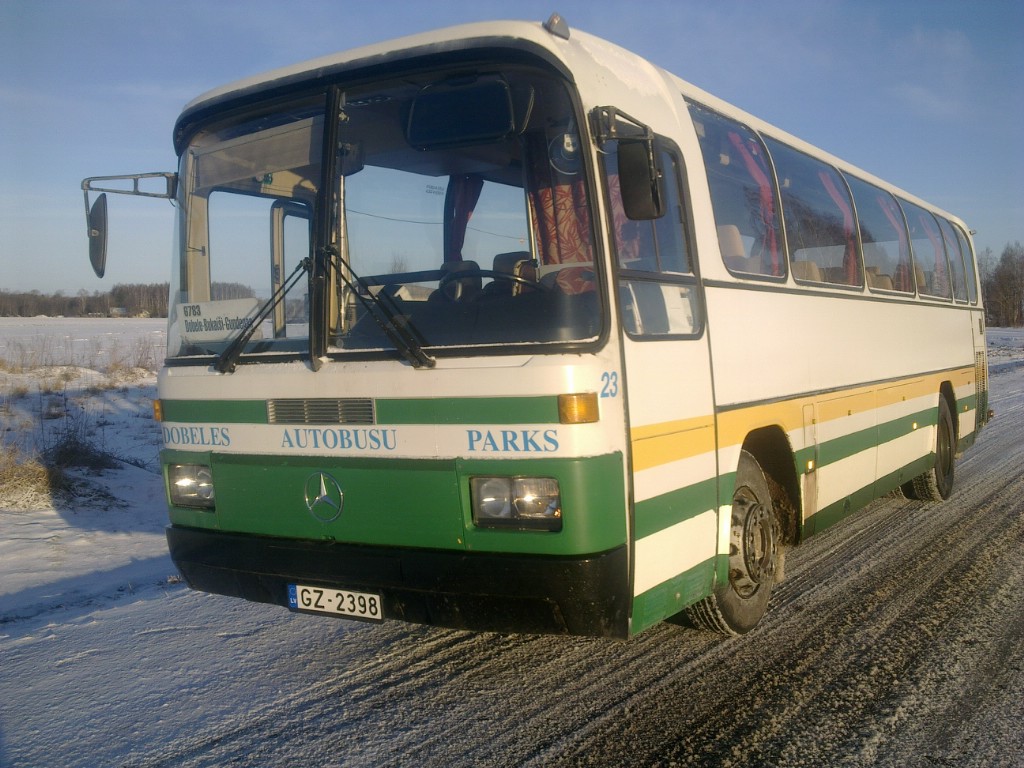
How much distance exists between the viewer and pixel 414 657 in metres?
5.14

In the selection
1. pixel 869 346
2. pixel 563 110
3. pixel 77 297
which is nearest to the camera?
pixel 563 110

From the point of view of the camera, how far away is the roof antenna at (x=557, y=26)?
13.7 ft

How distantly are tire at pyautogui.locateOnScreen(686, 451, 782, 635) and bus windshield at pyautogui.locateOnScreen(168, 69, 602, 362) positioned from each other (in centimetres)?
196

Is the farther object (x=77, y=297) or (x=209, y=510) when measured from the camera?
(x=77, y=297)

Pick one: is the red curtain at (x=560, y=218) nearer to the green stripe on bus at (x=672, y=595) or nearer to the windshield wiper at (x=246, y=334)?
the windshield wiper at (x=246, y=334)

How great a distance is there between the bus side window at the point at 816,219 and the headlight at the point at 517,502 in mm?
3137

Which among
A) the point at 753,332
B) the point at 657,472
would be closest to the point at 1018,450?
the point at 753,332

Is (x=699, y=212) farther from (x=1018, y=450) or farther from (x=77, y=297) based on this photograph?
(x=77, y=297)

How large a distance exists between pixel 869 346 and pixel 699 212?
3.14 metres

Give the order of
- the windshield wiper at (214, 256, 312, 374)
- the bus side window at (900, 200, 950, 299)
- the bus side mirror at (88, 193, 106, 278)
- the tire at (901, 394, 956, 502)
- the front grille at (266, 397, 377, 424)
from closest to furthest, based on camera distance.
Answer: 1. the front grille at (266, 397, 377, 424)
2. the windshield wiper at (214, 256, 312, 374)
3. the bus side mirror at (88, 193, 106, 278)
4. the bus side window at (900, 200, 950, 299)
5. the tire at (901, 394, 956, 502)

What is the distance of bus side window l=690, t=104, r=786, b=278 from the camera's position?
17.8 ft

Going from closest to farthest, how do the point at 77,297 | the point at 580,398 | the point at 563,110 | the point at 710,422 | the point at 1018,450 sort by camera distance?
the point at 580,398
the point at 563,110
the point at 710,422
the point at 1018,450
the point at 77,297

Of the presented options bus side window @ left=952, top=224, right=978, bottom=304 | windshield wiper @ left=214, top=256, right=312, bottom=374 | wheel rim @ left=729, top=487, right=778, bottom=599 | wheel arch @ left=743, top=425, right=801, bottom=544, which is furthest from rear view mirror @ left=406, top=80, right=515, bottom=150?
bus side window @ left=952, top=224, right=978, bottom=304

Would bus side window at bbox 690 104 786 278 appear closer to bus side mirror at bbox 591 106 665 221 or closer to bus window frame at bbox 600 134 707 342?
bus window frame at bbox 600 134 707 342
